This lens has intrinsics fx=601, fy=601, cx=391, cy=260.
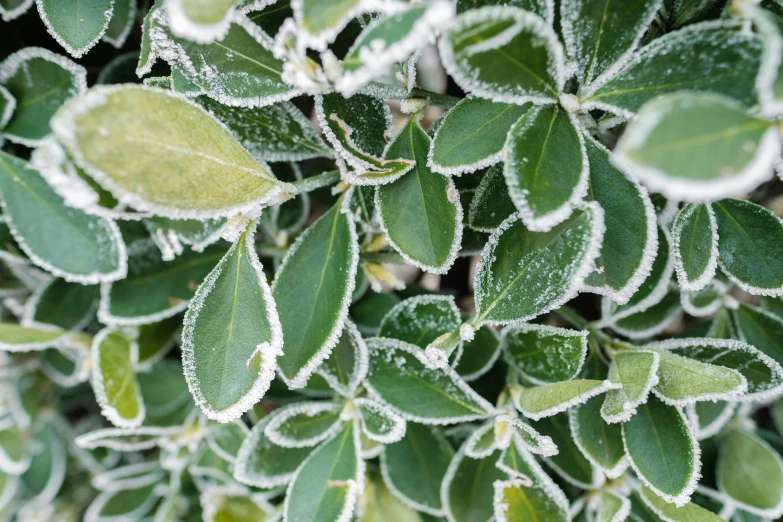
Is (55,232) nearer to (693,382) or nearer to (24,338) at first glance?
(24,338)

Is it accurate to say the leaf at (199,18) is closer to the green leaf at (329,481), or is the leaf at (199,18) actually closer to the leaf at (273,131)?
the leaf at (273,131)

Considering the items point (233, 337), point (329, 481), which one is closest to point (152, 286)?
point (233, 337)

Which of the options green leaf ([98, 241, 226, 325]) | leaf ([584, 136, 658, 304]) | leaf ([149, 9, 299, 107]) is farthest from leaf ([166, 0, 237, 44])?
green leaf ([98, 241, 226, 325])

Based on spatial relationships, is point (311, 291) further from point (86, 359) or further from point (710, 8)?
point (710, 8)

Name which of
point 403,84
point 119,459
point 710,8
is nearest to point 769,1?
point 710,8

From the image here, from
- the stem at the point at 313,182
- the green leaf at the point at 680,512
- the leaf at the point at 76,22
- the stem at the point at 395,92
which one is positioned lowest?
the green leaf at the point at 680,512

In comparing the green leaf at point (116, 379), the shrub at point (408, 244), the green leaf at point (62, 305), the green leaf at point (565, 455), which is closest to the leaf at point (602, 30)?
the shrub at point (408, 244)
